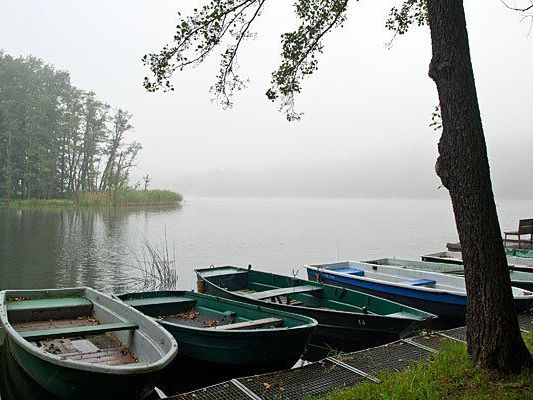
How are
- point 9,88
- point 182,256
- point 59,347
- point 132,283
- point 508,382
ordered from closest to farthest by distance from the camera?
point 508,382 → point 59,347 → point 132,283 → point 182,256 → point 9,88

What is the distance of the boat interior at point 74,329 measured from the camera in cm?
558

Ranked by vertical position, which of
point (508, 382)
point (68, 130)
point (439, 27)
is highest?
point (68, 130)

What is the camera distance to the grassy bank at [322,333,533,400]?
365 cm

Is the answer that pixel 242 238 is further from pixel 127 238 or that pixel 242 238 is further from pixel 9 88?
pixel 9 88

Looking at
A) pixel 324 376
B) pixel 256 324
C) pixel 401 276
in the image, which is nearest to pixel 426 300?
pixel 401 276

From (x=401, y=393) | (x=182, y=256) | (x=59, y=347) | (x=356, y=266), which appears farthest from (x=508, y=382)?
(x=182, y=256)

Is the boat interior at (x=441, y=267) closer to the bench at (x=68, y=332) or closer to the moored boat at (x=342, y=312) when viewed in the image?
the moored boat at (x=342, y=312)

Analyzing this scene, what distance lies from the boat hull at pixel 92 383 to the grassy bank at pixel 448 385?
179 centimetres

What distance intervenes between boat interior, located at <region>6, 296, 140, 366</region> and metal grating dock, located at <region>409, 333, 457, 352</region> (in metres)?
3.58

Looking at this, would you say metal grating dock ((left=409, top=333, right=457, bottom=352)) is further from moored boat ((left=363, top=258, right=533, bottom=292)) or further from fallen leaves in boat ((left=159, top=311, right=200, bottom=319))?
fallen leaves in boat ((left=159, top=311, right=200, bottom=319))

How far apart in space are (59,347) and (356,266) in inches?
284

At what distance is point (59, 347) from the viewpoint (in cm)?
592

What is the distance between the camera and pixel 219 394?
464 cm

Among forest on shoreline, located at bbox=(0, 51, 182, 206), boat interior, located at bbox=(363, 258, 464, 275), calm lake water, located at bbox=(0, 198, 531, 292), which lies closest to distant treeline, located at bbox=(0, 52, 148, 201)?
forest on shoreline, located at bbox=(0, 51, 182, 206)
